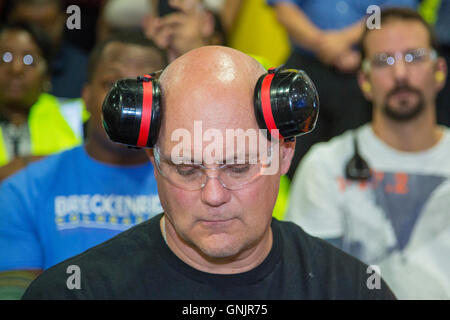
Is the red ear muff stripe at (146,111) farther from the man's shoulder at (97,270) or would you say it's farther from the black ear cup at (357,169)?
the black ear cup at (357,169)

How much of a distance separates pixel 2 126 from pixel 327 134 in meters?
1.66

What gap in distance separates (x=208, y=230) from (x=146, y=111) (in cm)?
31

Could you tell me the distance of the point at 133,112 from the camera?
1443 millimetres

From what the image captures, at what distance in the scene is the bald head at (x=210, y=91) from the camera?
144cm

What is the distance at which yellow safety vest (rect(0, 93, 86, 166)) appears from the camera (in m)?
3.29

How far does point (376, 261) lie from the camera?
2506 mm

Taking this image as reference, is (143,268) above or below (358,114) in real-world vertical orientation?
below

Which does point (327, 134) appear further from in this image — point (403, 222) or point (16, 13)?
point (16, 13)

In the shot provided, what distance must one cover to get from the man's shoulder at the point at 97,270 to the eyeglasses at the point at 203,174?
0.70 ft

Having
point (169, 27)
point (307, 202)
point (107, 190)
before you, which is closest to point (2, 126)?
point (169, 27)

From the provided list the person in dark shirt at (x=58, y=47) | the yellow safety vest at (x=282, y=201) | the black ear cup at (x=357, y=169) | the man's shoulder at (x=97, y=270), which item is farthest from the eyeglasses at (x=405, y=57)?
the person in dark shirt at (x=58, y=47)

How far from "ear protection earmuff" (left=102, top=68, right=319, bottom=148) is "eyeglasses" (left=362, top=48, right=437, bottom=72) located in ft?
4.69
